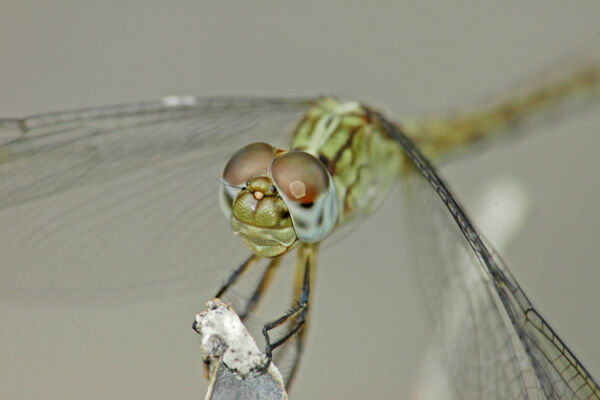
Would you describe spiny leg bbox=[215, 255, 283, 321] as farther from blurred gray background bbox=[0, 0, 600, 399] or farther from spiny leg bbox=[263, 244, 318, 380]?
blurred gray background bbox=[0, 0, 600, 399]

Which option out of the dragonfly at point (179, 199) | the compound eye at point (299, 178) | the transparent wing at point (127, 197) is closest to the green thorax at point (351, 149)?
the dragonfly at point (179, 199)

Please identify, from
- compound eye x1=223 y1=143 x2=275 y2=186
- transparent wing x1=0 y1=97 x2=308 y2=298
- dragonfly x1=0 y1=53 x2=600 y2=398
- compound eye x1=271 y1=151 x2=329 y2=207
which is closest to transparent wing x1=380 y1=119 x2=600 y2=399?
dragonfly x1=0 y1=53 x2=600 y2=398

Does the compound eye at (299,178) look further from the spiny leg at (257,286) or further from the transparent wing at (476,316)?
the transparent wing at (476,316)

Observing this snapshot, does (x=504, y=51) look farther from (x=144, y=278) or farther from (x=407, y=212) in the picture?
(x=144, y=278)

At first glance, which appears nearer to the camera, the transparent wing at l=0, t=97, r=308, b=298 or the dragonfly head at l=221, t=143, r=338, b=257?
the dragonfly head at l=221, t=143, r=338, b=257

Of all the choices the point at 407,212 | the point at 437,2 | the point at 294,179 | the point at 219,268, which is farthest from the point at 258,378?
the point at 437,2
